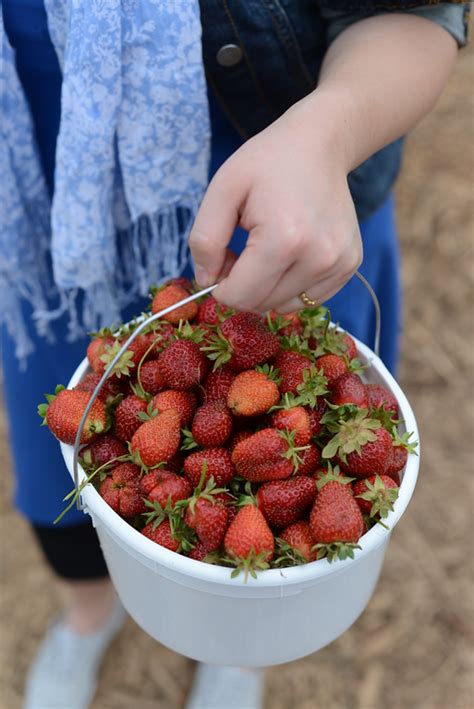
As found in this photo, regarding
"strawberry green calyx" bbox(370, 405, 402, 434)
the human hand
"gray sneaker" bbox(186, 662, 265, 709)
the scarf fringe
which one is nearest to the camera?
the human hand

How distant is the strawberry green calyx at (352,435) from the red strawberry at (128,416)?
16 cm

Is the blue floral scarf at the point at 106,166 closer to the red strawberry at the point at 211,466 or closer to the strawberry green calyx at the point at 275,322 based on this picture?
the strawberry green calyx at the point at 275,322

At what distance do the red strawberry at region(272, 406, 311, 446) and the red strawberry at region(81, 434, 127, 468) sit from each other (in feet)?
0.46

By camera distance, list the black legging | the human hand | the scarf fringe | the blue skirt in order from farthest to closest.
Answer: the black legging
the scarf fringe
the blue skirt
the human hand

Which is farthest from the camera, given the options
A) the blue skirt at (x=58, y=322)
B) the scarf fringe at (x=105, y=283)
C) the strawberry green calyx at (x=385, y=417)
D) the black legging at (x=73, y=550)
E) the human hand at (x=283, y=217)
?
the black legging at (x=73, y=550)

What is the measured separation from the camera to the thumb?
55 centimetres

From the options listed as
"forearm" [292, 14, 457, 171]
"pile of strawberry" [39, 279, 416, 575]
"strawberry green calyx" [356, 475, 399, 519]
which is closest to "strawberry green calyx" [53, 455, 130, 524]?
"pile of strawberry" [39, 279, 416, 575]

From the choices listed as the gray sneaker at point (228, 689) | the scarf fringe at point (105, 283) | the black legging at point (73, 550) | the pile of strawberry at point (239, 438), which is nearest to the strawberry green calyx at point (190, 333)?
the pile of strawberry at point (239, 438)

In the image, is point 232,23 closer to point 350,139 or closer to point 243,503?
point 350,139

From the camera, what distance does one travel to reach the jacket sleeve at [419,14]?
0.67m

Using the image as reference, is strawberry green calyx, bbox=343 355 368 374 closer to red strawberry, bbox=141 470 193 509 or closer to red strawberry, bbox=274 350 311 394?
red strawberry, bbox=274 350 311 394

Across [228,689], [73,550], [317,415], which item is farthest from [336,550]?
[228,689]

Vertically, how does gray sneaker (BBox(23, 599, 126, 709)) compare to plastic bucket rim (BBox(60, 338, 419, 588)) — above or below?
below

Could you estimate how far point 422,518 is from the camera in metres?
1.50
